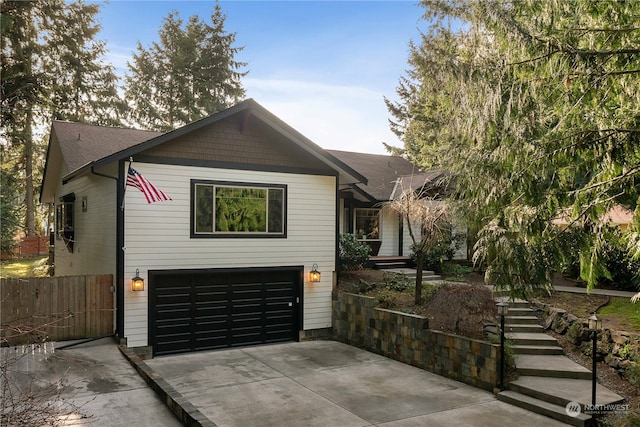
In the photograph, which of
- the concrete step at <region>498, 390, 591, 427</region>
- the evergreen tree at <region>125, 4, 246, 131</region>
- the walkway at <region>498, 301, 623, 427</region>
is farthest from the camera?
the evergreen tree at <region>125, 4, 246, 131</region>

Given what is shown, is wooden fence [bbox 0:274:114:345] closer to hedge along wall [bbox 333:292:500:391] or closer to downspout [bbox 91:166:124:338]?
downspout [bbox 91:166:124:338]

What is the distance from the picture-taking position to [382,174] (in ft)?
71.1

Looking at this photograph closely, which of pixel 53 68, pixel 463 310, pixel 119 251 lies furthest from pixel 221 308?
pixel 53 68

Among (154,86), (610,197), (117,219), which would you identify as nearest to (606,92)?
(610,197)

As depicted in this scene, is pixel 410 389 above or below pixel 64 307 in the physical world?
below

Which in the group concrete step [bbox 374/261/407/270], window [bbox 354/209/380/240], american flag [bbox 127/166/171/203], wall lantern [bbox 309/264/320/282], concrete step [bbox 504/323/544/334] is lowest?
concrete step [bbox 504/323/544/334]

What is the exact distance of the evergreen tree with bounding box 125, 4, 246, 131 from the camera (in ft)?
100

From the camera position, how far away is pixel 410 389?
823 centimetres

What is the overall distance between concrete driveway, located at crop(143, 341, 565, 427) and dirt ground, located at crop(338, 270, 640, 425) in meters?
1.56

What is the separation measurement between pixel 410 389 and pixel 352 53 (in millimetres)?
8518

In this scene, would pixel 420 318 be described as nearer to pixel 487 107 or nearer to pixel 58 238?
pixel 487 107

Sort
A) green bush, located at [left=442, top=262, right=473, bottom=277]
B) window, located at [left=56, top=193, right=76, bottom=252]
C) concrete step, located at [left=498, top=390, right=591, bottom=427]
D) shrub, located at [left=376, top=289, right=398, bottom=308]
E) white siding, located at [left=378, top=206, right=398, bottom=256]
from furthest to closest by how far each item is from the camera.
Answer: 1. white siding, located at [left=378, top=206, right=398, bottom=256]
2. green bush, located at [left=442, top=262, right=473, bottom=277]
3. window, located at [left=56, top=193, right=76, bottom=252]
4. shrub, located at [left=376, top=289, right=398, bottom=308]
5. concrete step, located at [left=498, top=390, right=591, bottom=427]

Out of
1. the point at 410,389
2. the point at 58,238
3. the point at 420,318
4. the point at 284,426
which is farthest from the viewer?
the point at 58,238

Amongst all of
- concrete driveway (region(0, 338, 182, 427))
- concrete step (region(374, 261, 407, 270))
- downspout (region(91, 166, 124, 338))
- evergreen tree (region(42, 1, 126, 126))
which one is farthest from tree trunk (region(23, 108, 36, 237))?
concrete step (region(374, 261, 407, 270))
